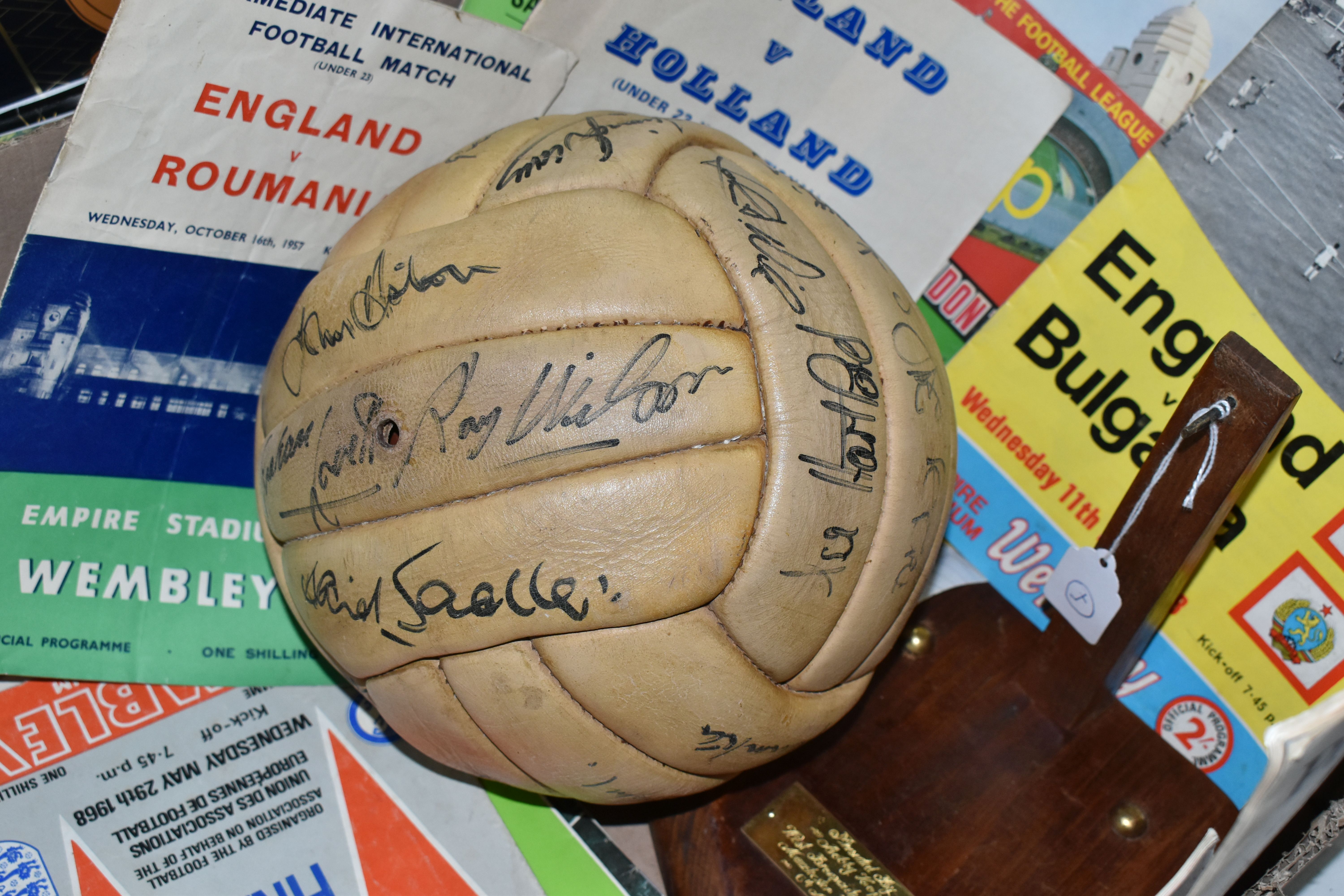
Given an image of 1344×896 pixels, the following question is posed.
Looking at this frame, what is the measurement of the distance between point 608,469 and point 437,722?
288 mm

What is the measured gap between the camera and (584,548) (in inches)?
31.2

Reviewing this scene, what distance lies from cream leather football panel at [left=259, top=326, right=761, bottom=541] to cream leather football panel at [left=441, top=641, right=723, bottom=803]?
5.4 inches

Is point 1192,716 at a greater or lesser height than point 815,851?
greater

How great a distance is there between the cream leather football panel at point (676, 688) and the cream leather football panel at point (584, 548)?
0.06 feet

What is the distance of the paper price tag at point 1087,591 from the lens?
3.66ft

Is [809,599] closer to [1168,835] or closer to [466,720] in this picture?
[466,720]

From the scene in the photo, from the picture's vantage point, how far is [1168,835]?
1141mm

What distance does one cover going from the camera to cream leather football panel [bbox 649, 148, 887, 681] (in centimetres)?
82
